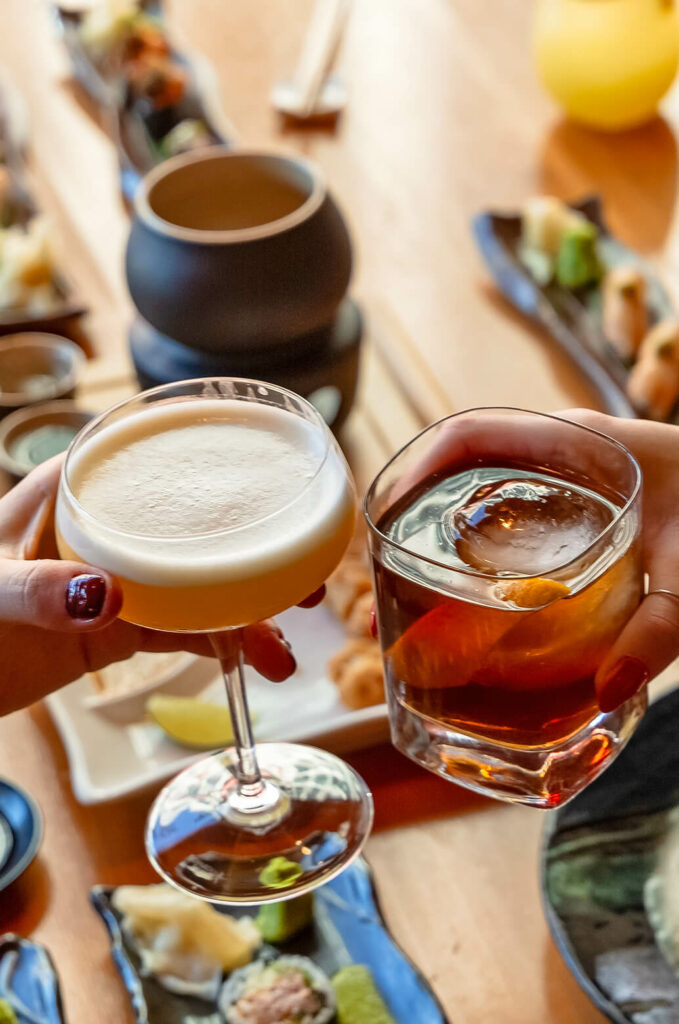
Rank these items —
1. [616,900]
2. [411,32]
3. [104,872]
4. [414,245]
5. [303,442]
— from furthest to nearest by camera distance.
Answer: [411,32] < [414,245] < [104,872] < [616,900] < [303,442]

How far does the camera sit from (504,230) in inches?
83.0

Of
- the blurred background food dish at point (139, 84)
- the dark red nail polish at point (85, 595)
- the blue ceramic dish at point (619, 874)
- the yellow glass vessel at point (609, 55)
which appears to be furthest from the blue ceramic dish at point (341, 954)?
the yellow glass vessel at point (609, 55)

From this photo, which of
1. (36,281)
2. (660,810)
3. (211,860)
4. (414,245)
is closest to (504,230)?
(414,245)

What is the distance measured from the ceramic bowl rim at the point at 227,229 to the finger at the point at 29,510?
0.47 meters

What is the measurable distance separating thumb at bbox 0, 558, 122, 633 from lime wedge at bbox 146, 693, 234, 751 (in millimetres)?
387

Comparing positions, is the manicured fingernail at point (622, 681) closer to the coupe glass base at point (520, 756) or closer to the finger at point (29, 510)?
the coupe glass base at point (520, 756)

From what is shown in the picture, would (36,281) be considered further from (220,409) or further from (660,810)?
(660,810)

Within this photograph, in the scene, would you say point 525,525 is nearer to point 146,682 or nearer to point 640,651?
point 640,651

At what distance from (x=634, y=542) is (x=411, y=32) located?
7.89 feet

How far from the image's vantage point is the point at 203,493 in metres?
0.88

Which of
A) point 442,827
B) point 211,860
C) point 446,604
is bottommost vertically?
point 442,827

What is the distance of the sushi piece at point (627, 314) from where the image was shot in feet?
5.95

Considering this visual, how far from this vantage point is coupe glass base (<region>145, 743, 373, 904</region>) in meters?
1.04

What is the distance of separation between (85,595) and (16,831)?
1.48 ft
